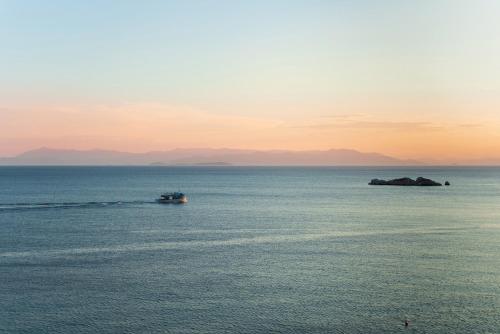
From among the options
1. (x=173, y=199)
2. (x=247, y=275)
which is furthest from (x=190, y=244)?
(x=173, y=199)

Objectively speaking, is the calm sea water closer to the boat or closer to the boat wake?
the boat wake

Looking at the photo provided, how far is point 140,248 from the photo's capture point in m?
76.2

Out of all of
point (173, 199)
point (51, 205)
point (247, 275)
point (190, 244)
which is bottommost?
point (247, 275)

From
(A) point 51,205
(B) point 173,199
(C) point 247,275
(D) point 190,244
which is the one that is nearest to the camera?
(C) point 247,275

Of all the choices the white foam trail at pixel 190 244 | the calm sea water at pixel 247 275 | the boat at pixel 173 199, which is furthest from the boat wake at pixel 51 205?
the white foam trail at pixel 190 244

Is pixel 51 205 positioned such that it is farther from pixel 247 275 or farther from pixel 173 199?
pixel 247 275

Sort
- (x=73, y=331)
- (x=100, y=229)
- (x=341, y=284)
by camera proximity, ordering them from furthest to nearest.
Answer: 1. (x=100, y=229)
2. (x=341, y=284)
3. (x=73, y=331)

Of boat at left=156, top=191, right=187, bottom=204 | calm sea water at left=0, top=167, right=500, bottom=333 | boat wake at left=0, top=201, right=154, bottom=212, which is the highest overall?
boat at left=156, top=191, right=187, bottom=204

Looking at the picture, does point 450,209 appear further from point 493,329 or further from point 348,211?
point 493,329

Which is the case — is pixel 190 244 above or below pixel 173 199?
below

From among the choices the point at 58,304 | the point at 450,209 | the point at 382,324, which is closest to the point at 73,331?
the point at 58,304

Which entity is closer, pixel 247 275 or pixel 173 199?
pixel 247 275

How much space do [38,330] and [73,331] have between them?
110 inches

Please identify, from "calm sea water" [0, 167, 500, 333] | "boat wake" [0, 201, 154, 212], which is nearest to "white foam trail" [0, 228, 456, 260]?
"calm sea water" [0, 167, 500, 333]
